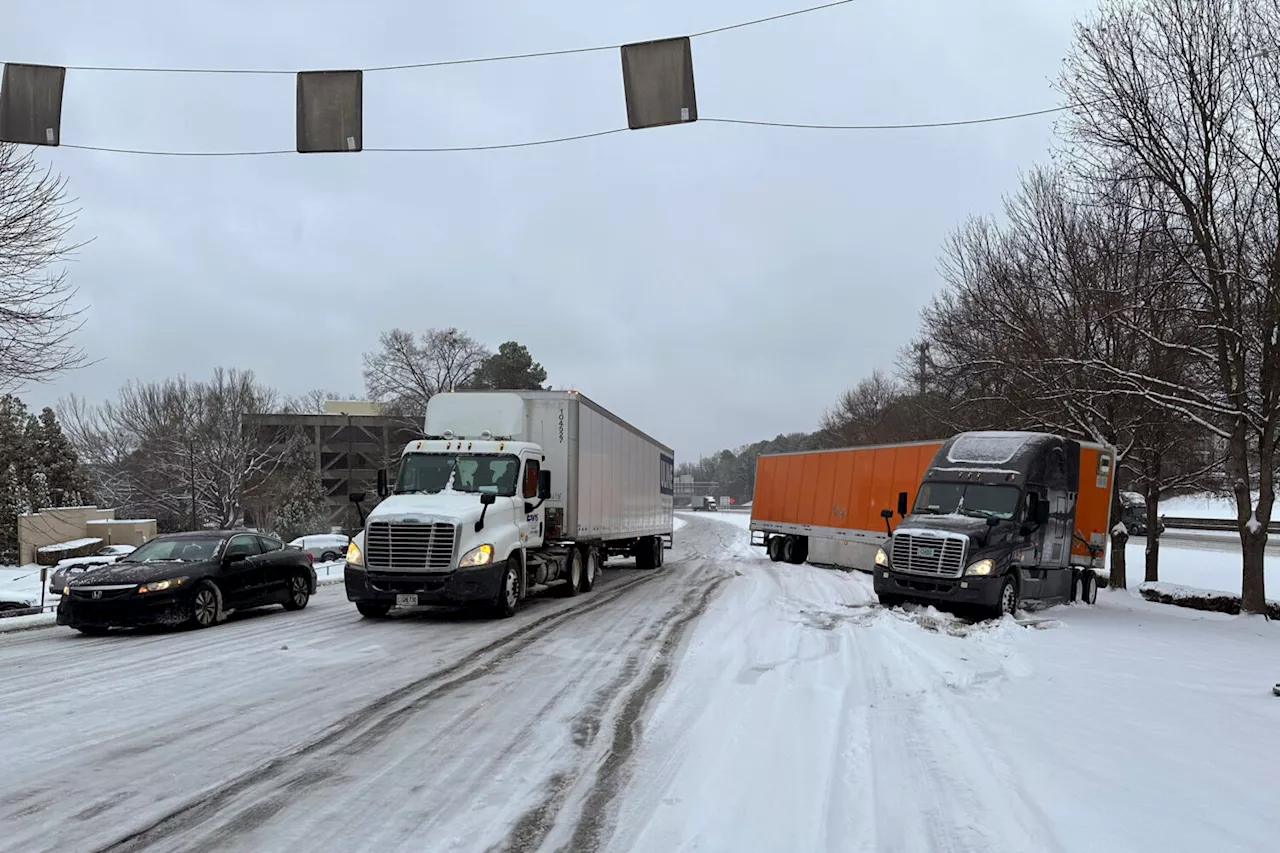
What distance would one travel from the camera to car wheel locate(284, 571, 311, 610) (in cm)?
1614

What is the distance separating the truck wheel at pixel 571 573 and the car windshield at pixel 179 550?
6067 millimetres

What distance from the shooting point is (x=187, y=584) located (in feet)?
44.1

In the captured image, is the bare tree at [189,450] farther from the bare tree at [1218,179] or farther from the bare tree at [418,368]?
the bare tree at [1218,179]

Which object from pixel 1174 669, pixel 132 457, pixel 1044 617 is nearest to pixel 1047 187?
pixel 1044 617

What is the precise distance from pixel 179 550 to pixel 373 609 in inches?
123

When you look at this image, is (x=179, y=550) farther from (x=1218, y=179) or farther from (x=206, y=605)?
(x=1218, y=179)

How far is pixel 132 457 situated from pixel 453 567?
Result: 48653 millimetres

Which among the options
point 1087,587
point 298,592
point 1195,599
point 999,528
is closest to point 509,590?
point 298,592

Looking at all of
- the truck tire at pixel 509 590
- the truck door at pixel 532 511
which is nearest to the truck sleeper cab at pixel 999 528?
the truck door at pixel 532 511

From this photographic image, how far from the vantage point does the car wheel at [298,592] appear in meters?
16.1

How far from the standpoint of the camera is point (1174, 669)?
32.1 feet

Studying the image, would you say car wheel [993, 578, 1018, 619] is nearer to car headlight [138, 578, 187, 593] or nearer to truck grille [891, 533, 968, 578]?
truck grille [891, 533, 968, 578]

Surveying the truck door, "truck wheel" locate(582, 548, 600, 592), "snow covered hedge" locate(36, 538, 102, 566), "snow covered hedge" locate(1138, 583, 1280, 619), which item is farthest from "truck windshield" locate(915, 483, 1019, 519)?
"snow covered hedge" locate(36, 538, 102, 566)

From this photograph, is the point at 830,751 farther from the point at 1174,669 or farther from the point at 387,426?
the point at 387,426
